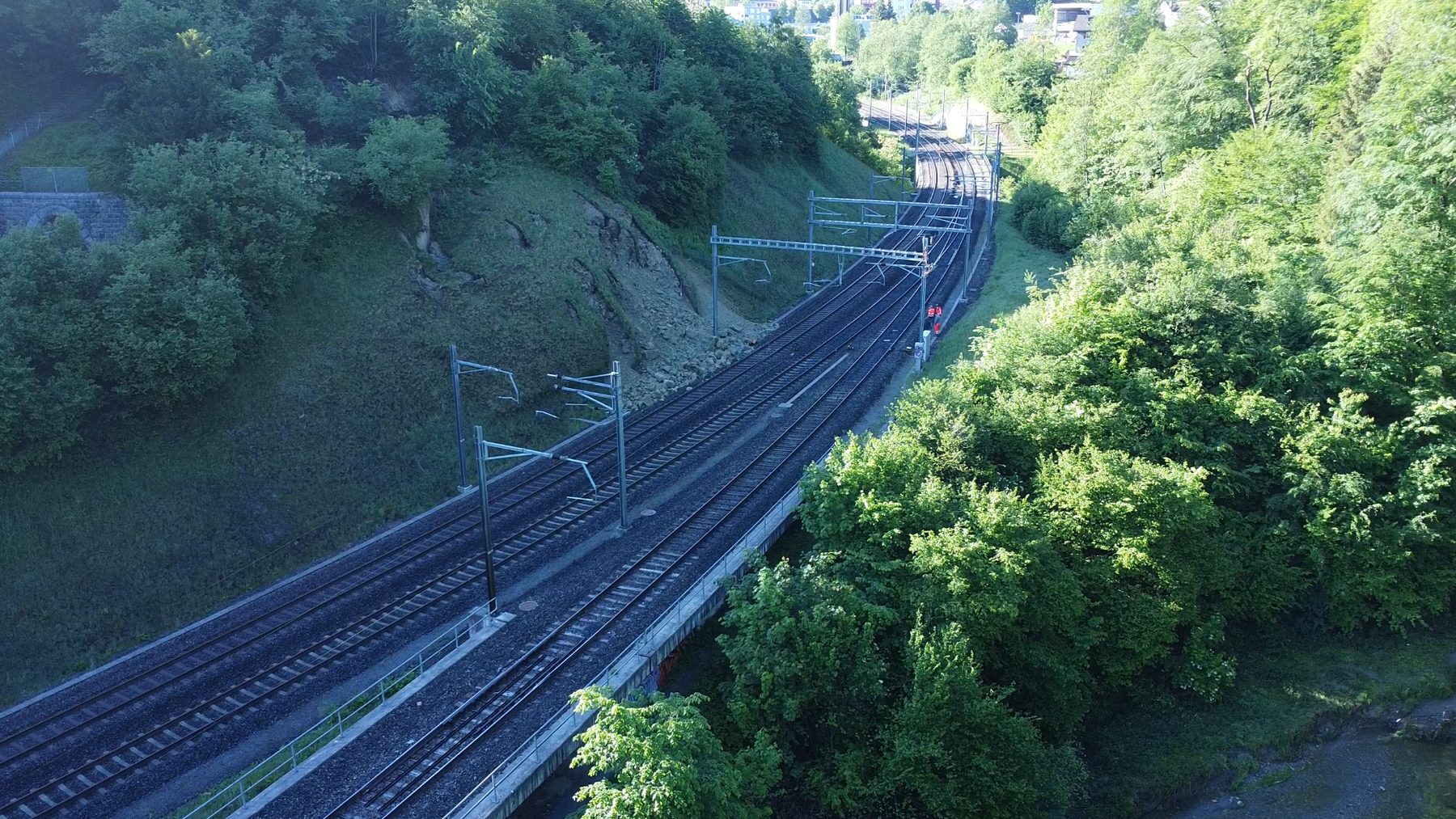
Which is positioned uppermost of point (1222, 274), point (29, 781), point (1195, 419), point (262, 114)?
point (262, 114)

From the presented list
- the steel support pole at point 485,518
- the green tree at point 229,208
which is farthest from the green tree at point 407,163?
the steel support pole at point 485,518

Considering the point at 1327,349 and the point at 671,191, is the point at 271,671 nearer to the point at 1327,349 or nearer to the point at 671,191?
the point at 1327,349

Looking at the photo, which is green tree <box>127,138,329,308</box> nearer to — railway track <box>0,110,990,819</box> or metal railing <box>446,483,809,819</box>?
railway track <box>0,110,990,819</box>

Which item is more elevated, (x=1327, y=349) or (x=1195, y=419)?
(x=1327, y=349)

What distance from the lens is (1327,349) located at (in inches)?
1117

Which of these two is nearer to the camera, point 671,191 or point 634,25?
point 671,191

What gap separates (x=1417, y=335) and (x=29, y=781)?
129ft

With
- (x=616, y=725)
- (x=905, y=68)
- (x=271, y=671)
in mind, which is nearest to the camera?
(x=616, y=725)

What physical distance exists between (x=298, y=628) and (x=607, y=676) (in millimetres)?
9112

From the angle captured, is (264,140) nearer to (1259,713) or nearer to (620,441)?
(620,441)

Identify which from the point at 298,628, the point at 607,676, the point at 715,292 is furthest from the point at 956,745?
the point at 715,292

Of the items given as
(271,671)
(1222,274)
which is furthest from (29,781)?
(1222,274)

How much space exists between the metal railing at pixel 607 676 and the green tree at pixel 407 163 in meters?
20.2

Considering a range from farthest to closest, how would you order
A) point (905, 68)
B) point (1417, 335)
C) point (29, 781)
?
point (905, 68) < point (1417, 335) < point (29, 781)
